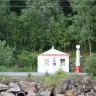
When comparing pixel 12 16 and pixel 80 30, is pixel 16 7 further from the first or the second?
pixel 80 30

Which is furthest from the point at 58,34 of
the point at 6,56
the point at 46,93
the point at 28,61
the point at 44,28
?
the point at 46,93

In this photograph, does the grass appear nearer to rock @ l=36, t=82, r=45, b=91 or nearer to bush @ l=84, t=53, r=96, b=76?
rock @ l=36, t=82, r=45, b=91

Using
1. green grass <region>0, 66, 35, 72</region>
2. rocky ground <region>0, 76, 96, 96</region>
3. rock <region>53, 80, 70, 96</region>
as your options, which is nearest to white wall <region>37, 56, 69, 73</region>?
green grass <region>0, 66, 35, 72</region>

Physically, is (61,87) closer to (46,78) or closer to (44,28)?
(46,78)

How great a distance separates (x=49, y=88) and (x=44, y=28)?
9331 mm

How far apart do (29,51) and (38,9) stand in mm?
3256

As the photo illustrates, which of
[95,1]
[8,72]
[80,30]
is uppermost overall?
[95,1]

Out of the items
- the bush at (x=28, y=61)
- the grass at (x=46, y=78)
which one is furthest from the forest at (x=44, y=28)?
the grass at (x=46, y=78)

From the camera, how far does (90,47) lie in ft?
101

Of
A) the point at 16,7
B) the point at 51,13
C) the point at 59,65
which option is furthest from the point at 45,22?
the point at 59,65

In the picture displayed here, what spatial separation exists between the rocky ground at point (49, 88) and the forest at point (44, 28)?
16.2 feet

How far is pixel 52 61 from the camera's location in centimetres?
2748

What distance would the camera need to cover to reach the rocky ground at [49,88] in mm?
23078

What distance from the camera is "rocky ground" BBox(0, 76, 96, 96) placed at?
23.1m
